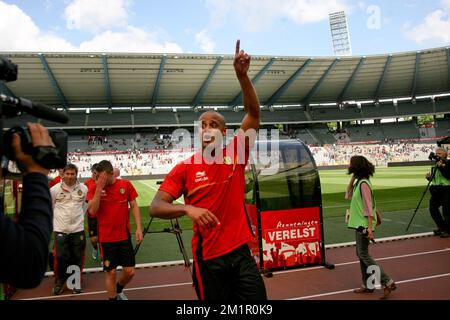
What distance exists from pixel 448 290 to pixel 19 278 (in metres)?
6.09

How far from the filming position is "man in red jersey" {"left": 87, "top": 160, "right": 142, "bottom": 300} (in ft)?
17.5

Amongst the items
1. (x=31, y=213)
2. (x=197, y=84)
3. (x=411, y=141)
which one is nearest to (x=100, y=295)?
(x=31, y=213)

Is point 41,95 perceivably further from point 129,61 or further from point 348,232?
point 348,232

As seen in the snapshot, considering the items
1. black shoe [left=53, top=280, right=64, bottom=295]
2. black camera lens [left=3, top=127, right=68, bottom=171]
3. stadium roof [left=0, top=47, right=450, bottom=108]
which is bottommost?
black shoe [left=53, top=280, right=64, bottom=295]

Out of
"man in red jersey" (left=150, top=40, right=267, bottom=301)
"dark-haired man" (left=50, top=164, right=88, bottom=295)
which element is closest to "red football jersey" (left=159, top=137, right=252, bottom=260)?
"man in red jersey" (left=150, top=40, right=267, bottom=301)

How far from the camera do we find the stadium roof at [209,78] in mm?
37750

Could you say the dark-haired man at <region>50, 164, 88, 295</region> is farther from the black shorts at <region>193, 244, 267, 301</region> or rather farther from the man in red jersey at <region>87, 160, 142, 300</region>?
the black shorts at <region>193, 244, 267, 301</region>

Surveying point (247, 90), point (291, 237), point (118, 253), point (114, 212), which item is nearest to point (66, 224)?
point (114, 212)

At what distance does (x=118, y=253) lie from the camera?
5555 mm

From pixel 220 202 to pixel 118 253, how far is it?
3071mm

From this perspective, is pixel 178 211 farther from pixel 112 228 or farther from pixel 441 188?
pixel 441 188

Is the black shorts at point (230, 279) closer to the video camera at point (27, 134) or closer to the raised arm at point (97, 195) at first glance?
the video camera at point (27, 134)

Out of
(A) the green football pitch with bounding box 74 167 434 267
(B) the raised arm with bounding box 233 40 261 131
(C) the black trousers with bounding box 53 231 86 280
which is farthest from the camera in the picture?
(A) the green football pitch with bounding box 74 167 434 267

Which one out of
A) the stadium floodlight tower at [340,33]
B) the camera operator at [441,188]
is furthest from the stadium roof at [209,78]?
the stadium floodlight tower at [340,33]
